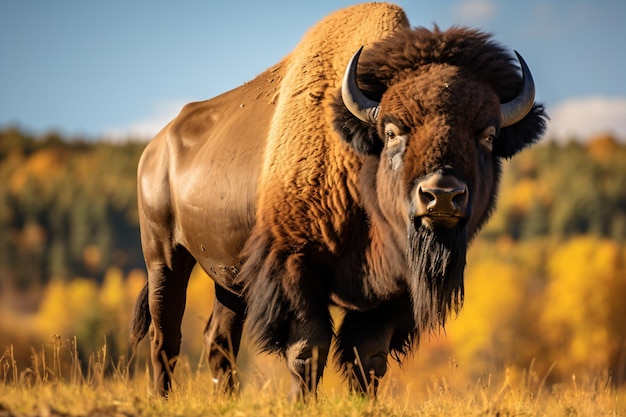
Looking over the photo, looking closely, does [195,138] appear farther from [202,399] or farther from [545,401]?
[545,401]

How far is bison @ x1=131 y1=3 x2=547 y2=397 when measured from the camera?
21.0 feet

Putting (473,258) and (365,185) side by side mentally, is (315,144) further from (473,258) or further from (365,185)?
(473,258)

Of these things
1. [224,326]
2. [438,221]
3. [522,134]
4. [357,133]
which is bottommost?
[224,326]

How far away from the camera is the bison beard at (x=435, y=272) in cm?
639

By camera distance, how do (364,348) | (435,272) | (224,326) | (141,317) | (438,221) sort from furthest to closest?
(141,317) < (224,326) < (364,348) < (435,272) < (438,221)

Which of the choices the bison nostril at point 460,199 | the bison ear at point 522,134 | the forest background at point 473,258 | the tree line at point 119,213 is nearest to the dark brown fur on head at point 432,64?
the bison ear at point 522,134

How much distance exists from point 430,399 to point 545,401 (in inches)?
51.8

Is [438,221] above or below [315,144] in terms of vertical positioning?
below

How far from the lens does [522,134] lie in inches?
283

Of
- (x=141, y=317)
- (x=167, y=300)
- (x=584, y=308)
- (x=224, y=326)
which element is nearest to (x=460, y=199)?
(x=224, y=326)

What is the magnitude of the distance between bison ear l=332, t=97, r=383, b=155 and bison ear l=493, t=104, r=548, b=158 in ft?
3.17

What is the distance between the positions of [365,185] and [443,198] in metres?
1.03

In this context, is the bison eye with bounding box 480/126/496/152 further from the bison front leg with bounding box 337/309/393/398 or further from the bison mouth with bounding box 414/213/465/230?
the bison front leg with bounding box 337/309/393/398

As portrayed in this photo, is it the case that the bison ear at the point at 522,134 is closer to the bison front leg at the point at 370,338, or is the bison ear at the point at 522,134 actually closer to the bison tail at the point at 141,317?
the bison front leg at the point at 370,338
